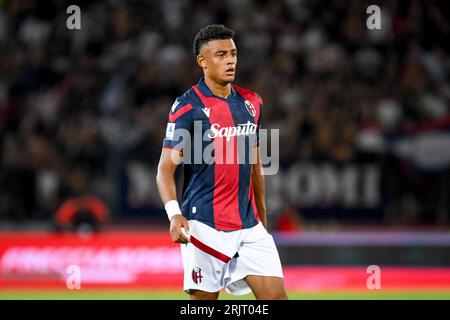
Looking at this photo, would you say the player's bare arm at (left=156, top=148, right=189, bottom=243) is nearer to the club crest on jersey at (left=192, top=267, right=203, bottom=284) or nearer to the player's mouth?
the club crest on jersey at (left=192, top=267, right=203, bottom=284)

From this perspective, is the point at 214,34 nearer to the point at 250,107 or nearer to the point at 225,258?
the point at 250,107

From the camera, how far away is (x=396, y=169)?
1452 cm

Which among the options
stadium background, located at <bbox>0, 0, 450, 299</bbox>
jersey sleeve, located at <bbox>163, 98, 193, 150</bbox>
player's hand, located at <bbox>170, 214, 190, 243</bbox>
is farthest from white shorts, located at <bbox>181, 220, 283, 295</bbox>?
stadium background, located at <bbox>0, 0, 450, 299</bbox>

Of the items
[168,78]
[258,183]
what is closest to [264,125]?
[168,78]

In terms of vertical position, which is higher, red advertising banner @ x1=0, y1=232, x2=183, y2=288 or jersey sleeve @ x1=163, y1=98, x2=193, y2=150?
jersey sleeve @ x1=163, y1=98, x2=193, y2=150

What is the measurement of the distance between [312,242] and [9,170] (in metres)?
4.61

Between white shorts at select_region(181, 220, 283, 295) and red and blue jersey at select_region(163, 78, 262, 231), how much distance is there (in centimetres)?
7

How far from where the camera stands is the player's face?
6.29 m

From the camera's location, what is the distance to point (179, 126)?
621 cm

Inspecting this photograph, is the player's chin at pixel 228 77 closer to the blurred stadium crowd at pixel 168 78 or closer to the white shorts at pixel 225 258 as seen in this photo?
the white shorts at pixel 225 258

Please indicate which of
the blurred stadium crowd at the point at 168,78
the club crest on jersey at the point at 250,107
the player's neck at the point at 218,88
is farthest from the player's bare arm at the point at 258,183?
the blurred stadium crowd at the point at 168,78

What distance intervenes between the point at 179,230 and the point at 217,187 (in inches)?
22.6
